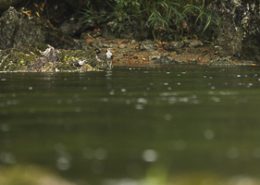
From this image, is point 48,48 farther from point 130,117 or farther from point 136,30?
point 130,117

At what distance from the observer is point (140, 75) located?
11188 mm

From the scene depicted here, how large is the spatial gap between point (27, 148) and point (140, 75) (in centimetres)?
654

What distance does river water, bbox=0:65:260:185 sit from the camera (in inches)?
158

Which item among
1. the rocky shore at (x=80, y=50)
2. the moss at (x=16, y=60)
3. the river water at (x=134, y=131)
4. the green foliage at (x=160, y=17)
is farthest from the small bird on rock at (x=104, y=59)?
the river water at (x=134, y=131)

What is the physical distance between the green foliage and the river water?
298 inches

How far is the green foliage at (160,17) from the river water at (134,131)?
758 cm

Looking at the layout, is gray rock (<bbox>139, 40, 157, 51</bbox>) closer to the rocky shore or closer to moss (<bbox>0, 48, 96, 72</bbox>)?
the rocky shore

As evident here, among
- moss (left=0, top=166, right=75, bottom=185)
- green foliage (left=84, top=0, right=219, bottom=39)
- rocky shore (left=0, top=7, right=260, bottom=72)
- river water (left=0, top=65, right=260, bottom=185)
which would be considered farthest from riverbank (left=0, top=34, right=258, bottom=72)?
moss (left=0, top=166, right=75, bottom=185)

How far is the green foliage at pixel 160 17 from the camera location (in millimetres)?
16922

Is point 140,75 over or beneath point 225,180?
beneath

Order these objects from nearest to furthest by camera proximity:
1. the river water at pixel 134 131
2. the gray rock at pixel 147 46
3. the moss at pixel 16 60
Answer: the river water at pixel 134 131, the moss at pixel 16 60, the gray rock at pixel 147 46

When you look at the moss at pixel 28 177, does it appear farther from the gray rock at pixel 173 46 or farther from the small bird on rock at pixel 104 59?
the gray rock at pixel 173 46

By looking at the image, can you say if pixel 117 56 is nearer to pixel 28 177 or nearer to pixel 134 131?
pixel 134 131

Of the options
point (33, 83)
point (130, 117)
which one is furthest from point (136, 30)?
point (130, 117)
